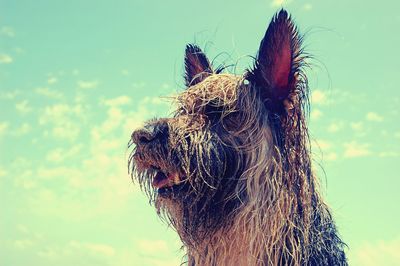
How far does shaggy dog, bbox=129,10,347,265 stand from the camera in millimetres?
4629

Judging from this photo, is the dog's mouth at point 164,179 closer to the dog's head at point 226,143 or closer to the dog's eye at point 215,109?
the dog's head at point 226,143

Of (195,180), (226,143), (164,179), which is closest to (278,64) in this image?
(226,143)

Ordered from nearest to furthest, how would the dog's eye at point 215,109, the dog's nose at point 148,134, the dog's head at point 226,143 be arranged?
1. the dog's nose at point 148,134
2. the dog's head at point 226,143
3. the dog's eye at point 215,109

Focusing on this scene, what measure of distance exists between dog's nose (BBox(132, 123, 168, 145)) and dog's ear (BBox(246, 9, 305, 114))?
1004 mm

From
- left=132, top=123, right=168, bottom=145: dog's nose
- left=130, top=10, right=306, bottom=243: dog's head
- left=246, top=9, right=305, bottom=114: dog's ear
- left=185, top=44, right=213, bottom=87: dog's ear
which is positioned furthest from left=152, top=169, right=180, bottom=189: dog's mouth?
left=185, top=44, right=213, bottom=87: dog's ear

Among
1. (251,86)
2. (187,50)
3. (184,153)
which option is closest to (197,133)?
(184,153)

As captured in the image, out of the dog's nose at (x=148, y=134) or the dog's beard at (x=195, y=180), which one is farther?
the dog's beard at (x=195, y=180)

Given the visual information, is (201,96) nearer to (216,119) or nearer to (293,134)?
(216,119)

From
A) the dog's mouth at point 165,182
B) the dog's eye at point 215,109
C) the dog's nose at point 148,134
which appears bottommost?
the dog's mouth at point 165,182

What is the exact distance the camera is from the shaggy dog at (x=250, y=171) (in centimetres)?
463

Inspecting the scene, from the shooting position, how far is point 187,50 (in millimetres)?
6145

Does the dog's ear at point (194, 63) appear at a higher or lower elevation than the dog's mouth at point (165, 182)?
higher

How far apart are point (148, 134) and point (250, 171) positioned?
0.94 m

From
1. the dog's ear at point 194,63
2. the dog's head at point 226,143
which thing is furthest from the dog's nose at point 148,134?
the dog's ear at point 194,63
